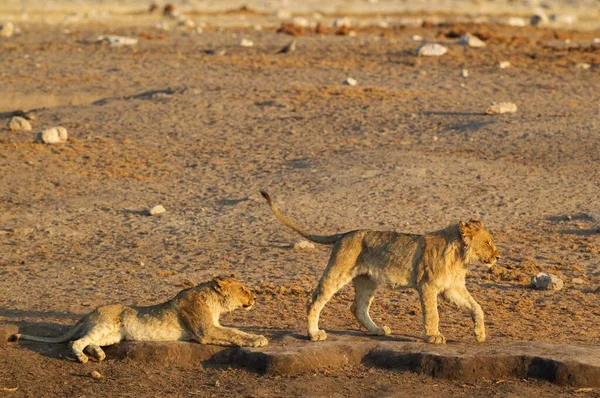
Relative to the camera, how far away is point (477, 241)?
798 centimetres

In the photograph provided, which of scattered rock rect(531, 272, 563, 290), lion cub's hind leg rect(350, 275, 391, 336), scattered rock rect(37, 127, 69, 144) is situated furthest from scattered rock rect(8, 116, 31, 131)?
lion cub's hind leg rect(350, 275, 391, 336)

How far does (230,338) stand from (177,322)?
383 mm

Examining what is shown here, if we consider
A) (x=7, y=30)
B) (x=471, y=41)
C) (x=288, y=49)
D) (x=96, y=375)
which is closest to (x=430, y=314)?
(x=96, y=375)

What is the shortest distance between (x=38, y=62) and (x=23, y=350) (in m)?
13.8

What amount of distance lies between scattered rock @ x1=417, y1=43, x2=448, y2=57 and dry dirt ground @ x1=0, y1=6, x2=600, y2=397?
281 mm

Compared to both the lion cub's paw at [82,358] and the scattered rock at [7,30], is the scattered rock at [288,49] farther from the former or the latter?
the lion cub's paw at [82,358]

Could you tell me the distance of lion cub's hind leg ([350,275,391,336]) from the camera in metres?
8.21

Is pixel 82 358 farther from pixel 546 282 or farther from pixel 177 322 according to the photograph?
pixel 546 282

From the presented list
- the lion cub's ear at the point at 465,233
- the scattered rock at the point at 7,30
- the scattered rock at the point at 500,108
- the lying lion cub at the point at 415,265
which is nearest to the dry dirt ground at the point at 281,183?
the scattered rock at the point at 500,108

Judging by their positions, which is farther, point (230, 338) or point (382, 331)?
point (382, 331)

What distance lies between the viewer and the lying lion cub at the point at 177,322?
7.80 meters

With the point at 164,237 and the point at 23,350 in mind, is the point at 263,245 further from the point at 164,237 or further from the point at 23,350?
the point at 23,350

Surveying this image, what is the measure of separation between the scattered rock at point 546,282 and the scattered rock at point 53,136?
7499 millimetres

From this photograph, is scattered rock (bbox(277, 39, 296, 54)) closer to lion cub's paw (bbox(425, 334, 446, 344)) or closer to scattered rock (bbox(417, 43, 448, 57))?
scattered rock (bbox(417, 43, 448, 57))
